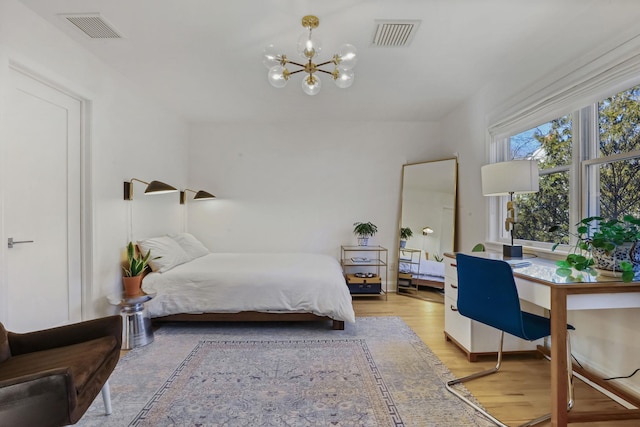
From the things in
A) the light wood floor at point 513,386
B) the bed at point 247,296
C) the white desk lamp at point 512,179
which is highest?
the white desk lamp at point 512,179

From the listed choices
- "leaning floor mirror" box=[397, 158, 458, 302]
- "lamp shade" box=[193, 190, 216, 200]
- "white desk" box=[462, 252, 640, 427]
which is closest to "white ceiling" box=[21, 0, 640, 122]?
"leaning floor mirror" box=[397, 158, 458, 302]

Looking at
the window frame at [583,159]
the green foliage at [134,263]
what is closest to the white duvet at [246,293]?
the green foliage at [134,263]

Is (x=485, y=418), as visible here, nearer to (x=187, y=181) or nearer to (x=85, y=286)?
(x=85, y=286)

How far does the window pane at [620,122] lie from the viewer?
1.78 metres

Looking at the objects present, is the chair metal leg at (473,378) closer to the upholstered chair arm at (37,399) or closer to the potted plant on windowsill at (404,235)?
the upholstered chair arm at (37,399)

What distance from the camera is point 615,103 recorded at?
188 centimetres

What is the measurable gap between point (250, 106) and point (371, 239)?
8.27 ft

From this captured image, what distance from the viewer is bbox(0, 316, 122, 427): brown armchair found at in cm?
109

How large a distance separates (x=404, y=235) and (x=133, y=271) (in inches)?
133

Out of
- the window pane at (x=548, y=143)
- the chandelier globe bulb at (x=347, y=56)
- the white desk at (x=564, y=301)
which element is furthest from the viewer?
the window pane at (x=548, y=143)

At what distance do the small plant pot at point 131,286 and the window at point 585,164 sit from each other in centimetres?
360

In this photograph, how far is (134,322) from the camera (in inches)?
98.7

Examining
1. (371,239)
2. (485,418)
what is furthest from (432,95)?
(485,418)

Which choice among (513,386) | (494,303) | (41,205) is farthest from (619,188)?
(41,205)
